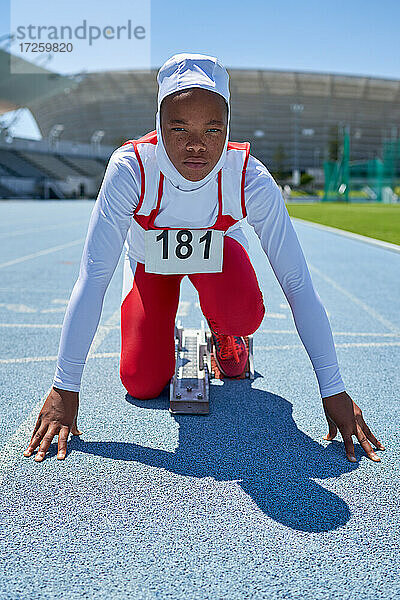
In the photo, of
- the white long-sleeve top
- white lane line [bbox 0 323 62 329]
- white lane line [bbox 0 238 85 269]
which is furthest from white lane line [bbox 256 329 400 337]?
white lane line [bbox 0 238 85 269]

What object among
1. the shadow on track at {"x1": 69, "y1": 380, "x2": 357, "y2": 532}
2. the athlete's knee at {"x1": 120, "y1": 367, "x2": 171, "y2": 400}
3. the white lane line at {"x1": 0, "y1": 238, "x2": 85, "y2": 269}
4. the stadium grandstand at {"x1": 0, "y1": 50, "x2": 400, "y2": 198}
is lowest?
the white lane line at {"x1": 0, "y1": 238, "x2": 85, "y2": 269}

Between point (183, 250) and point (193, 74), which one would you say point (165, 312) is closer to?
point (183, 250)

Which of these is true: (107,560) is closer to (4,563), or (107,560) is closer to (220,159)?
(4,563)

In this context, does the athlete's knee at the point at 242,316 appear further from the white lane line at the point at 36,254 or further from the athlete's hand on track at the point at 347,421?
the white lane line at the point at 36,254

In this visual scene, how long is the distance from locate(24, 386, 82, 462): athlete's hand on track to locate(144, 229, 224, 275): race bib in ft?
2.85

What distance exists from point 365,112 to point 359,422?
323 ft

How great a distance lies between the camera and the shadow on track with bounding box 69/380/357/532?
7.41ft

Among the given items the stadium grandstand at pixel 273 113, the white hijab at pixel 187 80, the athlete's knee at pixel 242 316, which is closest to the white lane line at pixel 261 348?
the athlete's knee at pixel 242 316

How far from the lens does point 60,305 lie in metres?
6.42

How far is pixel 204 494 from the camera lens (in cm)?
234

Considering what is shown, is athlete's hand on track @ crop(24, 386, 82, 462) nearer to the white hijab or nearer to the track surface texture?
the track surface texture

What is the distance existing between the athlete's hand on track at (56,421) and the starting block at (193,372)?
2.56 ft

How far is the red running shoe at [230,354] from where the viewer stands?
3.79 metres

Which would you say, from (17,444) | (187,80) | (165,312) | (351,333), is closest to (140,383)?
(165,312)
